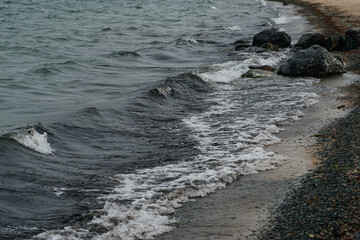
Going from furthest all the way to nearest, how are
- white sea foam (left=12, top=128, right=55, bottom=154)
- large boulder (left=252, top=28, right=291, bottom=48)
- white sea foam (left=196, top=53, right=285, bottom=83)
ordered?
1. large boulder (left=252, top=28, right=291, bottom=48)
2. white sea foam (left=196, top=53, right=285, bottom=83)
3. white sea foam (left=12, top=128, right=55, bottom=154)

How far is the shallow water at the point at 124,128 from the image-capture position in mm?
6402

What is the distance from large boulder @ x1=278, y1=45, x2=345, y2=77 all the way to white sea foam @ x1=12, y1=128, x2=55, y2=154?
923 centimetres

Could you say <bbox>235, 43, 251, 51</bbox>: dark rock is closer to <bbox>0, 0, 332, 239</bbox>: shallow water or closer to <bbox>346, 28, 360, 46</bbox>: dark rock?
<bbox>0, 0, 332, 239</bbox>: shallow water

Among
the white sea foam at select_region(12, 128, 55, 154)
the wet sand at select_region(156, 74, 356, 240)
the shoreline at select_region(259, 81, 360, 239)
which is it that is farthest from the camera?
the white sea foam at select_region(12, 128, 55, 154)

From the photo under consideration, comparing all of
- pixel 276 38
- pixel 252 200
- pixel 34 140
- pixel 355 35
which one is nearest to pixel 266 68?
pixel 276 38

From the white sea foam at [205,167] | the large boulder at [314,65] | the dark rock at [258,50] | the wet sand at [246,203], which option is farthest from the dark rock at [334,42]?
the wet sand at [246,203]

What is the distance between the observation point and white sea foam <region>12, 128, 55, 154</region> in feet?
28.9

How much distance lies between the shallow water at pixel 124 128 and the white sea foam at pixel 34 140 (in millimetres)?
33

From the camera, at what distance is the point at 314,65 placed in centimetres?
1545

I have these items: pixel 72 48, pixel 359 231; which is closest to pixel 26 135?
pixel 359 231

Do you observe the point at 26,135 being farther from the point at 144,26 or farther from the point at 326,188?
the point at 144,26

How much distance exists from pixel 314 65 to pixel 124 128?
776 cm

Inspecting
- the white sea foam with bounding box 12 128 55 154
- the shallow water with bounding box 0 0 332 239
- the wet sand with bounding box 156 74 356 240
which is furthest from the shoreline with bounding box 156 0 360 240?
the white sea foam with bounding box 12 128 55 154

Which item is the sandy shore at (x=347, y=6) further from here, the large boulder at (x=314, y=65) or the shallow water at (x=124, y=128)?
the large boulder at (x=314, y=65)
